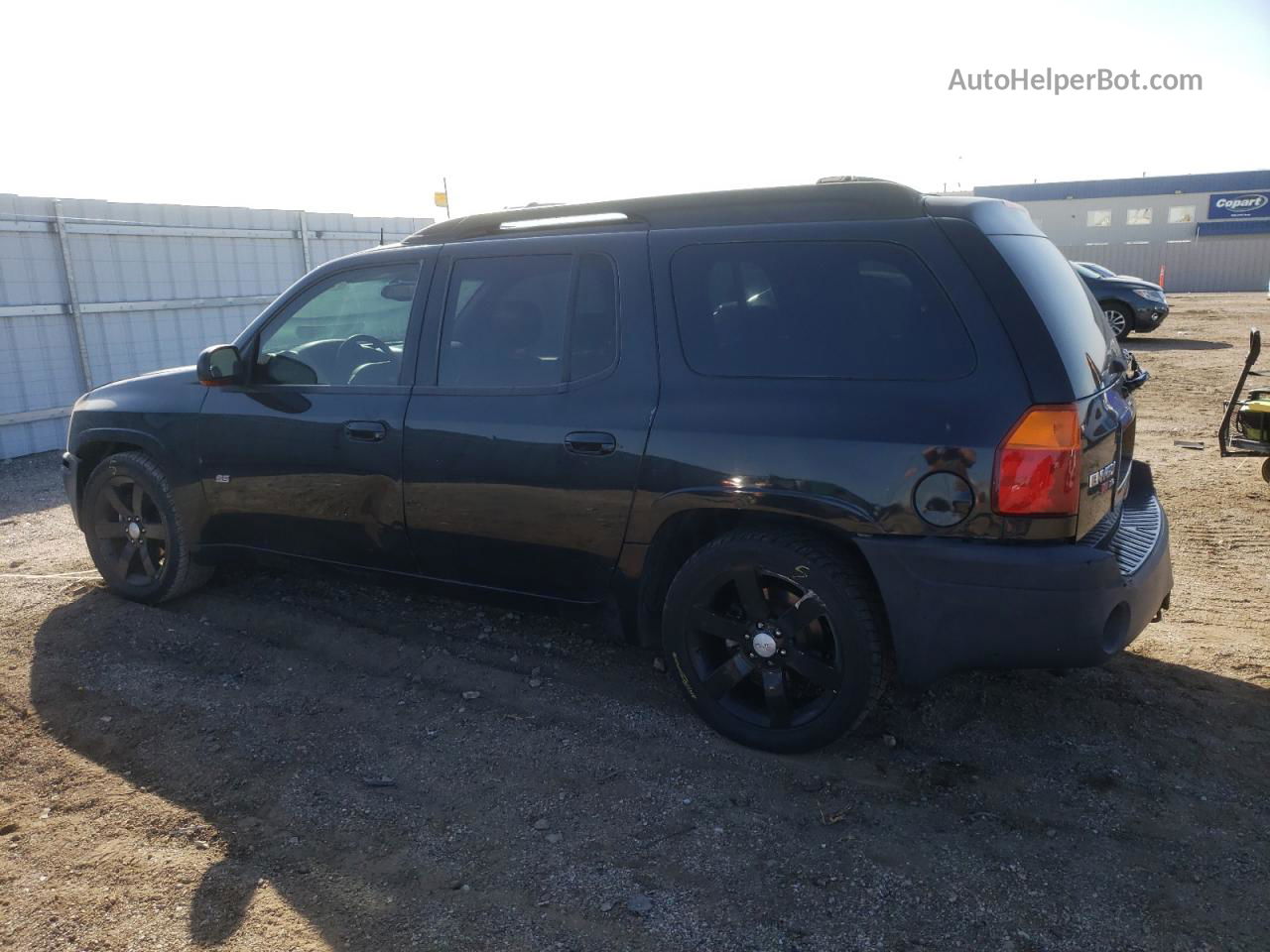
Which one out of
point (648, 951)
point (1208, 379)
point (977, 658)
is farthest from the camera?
point (1208, 379)

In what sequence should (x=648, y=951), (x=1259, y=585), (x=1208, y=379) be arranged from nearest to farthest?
(x=648, y=951), (x=1259, y=585), (x=1208, y=379)

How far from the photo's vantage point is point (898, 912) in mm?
2717

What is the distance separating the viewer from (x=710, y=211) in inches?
145

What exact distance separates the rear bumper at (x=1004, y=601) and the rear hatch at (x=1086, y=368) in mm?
169

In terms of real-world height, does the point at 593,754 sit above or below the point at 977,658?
below

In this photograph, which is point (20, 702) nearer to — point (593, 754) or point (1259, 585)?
point (593, 754)

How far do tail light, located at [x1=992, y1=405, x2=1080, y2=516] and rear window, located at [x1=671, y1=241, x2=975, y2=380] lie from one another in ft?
0.89

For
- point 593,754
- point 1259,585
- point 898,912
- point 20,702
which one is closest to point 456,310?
point 593,754

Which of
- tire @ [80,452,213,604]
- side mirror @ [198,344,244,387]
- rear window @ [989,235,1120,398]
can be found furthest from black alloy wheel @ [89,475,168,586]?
rear window @ [989,235,1120,398]

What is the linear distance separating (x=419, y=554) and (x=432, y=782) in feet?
3.62

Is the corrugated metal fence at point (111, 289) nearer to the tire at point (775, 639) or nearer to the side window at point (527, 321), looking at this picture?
the side window at point (527, 321)

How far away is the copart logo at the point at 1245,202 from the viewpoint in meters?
42.2

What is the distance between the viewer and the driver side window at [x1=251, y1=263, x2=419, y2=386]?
4355 millimetres

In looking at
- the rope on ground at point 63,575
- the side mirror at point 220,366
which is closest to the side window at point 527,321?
the side mirror at point 220,366
